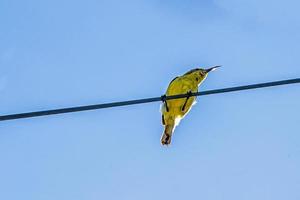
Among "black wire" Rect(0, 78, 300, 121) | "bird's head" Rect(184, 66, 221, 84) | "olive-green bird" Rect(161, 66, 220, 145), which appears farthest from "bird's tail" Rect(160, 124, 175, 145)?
"black wire" Rect(0, 78, 300, 121)

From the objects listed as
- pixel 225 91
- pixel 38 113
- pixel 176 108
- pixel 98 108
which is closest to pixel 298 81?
pixel 225 91

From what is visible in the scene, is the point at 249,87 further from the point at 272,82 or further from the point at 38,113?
the point at 38,113

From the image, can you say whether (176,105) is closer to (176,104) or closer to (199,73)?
(176,104)

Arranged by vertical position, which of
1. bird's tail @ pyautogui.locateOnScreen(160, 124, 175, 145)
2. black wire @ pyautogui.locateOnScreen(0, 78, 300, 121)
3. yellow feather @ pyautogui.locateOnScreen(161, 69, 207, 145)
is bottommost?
bird's tail @ pyautogui.locateOnScreen(160, 124, 175, 145)

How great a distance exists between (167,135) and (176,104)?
502 mm

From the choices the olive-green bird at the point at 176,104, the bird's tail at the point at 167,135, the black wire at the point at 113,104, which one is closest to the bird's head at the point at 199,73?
the olive-green bird at the point at 176,104

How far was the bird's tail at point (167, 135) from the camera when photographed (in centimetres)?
907

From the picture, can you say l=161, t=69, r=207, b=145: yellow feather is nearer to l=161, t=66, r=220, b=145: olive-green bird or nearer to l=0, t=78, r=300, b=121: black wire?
l=161, t=66, r=220, b=145: olive-green bird

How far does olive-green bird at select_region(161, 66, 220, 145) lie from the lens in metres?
9.12

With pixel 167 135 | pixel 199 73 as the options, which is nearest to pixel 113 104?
pixel 167 135

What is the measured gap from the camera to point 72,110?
13.7 ft

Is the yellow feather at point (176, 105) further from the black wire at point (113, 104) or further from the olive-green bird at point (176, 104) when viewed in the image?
the black wire at point (113, 104)

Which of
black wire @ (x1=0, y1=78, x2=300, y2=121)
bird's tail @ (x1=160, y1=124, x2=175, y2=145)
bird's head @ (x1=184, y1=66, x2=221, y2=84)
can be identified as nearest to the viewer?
black wire @ (x1=0, y1=78, x2=300, y2=121)

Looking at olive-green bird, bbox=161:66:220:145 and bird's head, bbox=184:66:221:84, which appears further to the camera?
bird's head, bbox=184:66:221:84
